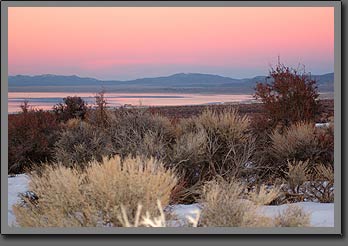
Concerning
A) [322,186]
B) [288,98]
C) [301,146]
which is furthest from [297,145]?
[288,98]

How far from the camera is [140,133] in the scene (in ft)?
28.1

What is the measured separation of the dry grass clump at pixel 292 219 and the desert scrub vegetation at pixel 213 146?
2.04 metres

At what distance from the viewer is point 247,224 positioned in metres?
5.76

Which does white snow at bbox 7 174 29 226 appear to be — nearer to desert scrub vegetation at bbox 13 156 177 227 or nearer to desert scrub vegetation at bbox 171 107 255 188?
desert scrub vegetation at bbox 13 156 177 227

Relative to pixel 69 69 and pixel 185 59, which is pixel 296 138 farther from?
pixel 69 69

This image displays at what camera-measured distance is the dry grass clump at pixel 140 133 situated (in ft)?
26.2

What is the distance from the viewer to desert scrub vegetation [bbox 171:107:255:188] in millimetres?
8195

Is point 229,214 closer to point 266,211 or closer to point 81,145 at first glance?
point 266,211

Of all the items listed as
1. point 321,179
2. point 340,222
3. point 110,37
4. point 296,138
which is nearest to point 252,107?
point 296,138

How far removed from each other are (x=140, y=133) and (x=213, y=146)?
0.95m

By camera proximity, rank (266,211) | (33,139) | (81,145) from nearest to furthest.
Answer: (266,211)
(81,145)
(33,139)

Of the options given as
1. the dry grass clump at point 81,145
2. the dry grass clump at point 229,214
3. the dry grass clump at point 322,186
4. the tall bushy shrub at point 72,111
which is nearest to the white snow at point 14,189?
the dry grass clump at point 81,145

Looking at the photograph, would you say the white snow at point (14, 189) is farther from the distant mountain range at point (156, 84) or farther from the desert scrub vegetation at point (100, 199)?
the distant mountain range at point (156, 84)

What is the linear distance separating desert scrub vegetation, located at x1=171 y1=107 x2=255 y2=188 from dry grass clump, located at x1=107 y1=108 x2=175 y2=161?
0.21m
